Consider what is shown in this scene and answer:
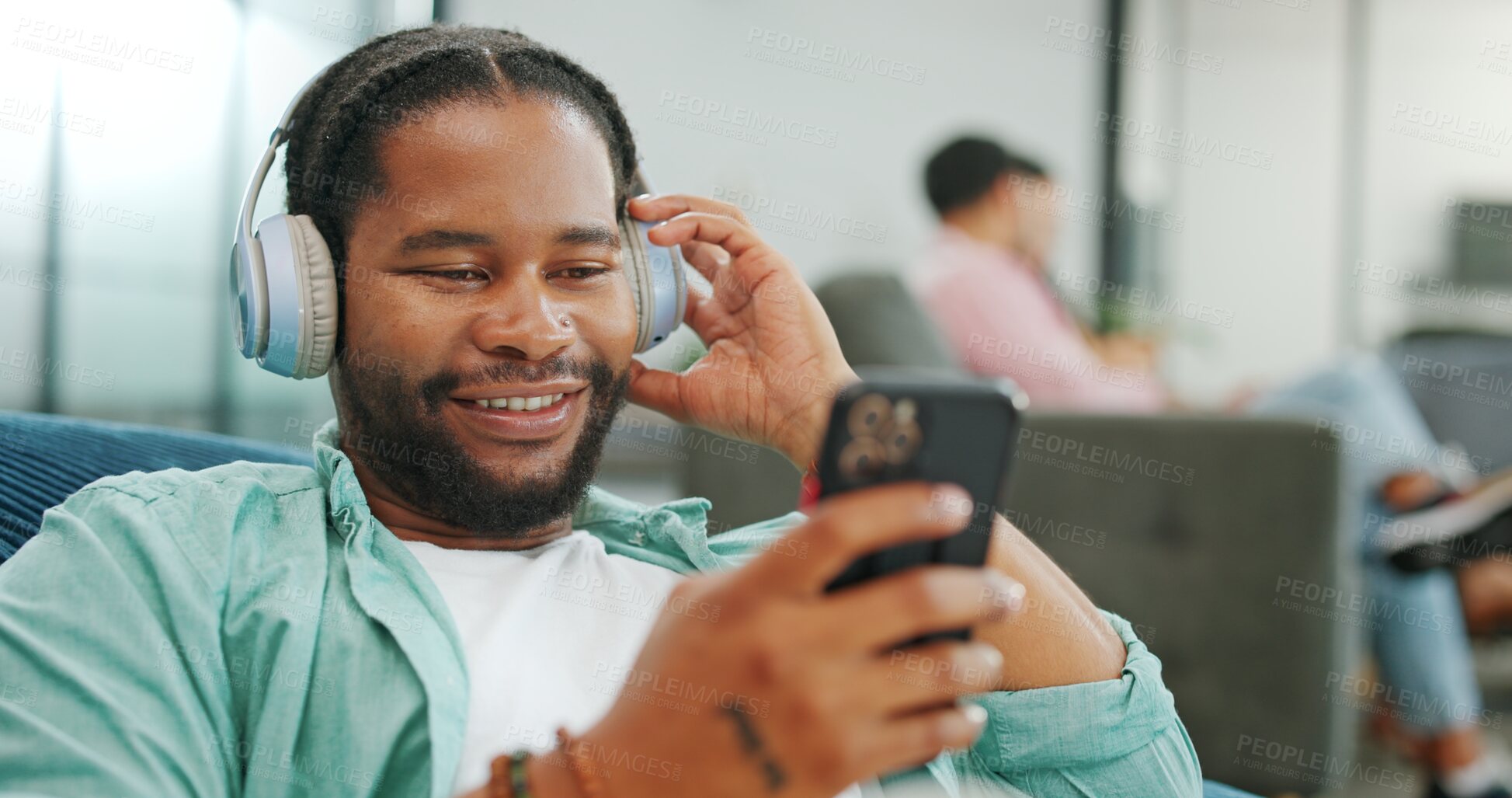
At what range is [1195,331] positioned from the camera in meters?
4.07

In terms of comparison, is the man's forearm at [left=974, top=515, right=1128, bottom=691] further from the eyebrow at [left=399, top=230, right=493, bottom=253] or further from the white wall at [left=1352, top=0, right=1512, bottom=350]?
the white wall at [left=1352, top=0, right=1512, bottom=350]

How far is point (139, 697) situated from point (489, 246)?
1.35 ft

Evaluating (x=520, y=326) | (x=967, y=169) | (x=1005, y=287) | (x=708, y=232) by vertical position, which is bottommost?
(x=520, y=326)

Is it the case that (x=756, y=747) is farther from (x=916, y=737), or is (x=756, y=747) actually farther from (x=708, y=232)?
(x=708, y=232)

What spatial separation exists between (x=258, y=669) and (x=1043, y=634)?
60 cm

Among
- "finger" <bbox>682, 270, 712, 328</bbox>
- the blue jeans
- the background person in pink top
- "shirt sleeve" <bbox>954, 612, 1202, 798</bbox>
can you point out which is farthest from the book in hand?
"finger" <bbox>682, 270, 712, 328</bbox>

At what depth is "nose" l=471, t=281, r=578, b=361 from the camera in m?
0.89

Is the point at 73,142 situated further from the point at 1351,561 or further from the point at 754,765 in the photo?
the point at 1351,561

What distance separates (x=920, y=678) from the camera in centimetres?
54

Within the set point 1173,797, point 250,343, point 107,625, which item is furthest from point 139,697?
point 1173,797

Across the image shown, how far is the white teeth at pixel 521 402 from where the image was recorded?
3.02ft

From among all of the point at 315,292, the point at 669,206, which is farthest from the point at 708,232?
the point at 315,292

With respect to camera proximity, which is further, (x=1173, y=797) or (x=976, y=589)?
(x=1173, y=797)

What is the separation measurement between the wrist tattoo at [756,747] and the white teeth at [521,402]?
0.46 meters
